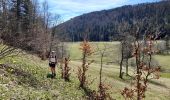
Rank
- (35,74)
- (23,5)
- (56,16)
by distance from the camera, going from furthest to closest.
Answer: (56,16), (23,5), (35,74)

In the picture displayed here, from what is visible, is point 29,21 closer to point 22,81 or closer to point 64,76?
point 64,76

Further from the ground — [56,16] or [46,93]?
[56,16]

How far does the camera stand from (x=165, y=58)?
523ft

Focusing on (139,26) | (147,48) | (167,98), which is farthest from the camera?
(167,98)

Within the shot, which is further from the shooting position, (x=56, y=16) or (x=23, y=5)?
(x=56, y=16)

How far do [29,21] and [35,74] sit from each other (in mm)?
47969

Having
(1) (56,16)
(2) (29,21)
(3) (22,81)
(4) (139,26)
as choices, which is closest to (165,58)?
(1) (56,16)

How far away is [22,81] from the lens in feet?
101

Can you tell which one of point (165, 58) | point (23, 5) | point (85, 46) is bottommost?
point (165, 58)

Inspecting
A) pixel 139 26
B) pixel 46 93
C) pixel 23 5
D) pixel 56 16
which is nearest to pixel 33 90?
pixel 46 93

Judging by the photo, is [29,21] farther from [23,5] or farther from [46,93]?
[46,93]

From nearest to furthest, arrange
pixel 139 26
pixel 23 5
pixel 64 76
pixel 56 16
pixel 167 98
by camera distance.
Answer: pixel 139 26
pixel 64 76
pixel 167 98
pixel 23 5
pixel 56 16

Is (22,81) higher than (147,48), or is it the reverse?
(147,48)

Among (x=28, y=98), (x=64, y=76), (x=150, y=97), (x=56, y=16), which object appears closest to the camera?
(x=28, y=98)
